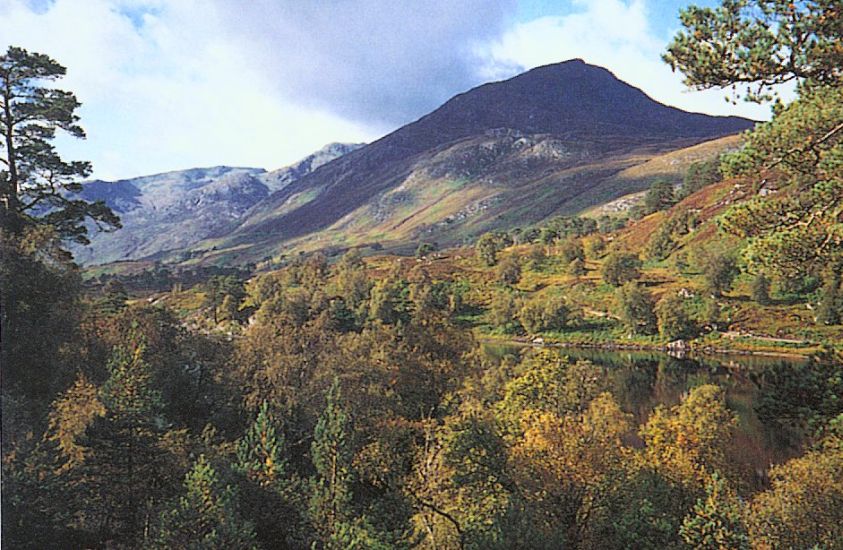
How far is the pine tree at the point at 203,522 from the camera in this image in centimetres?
1948

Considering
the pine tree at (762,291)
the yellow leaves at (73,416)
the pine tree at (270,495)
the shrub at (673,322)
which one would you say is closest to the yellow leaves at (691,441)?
the pine tree at (270,495)

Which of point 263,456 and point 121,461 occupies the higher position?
point 121,461

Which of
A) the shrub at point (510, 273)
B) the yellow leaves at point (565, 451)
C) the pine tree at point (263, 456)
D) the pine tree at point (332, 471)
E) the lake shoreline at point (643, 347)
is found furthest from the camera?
the shrub at point (510, 273)

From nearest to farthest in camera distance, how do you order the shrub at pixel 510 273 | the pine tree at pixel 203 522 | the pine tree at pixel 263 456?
the pine tree at pixel 203 522
the pine tree at pixel 263 456
the shrub at pixel 510 273

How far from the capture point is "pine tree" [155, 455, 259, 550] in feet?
63.9

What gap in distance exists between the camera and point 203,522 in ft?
67.6

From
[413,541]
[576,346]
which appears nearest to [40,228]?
[413,541]

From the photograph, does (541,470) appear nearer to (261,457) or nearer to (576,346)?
(261,457)

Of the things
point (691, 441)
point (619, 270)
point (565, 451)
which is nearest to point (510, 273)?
point (619, 270)

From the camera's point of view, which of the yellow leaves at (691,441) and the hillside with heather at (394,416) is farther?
the yellow leaves at (691,441)

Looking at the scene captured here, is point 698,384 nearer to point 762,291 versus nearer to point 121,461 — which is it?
point 762,291

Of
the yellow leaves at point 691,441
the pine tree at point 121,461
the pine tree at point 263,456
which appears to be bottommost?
the yellow leaves at point 691,441

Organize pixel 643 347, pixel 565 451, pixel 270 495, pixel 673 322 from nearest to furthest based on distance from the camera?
pixel 565 451
pixel 270 495
pixel 673 322
pixel 643 347

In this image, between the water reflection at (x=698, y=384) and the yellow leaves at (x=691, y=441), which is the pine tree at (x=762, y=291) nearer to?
the water reflection at (x=698, y=384)
